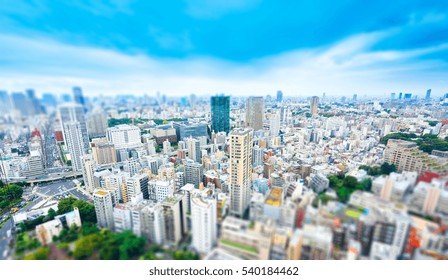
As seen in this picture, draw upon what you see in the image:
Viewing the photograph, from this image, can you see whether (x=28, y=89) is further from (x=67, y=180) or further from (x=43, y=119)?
(x=67, y=180)

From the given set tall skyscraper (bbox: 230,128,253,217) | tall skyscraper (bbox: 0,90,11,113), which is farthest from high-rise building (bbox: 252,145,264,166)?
tall skyscraper (bbox: 0,90,11,113)

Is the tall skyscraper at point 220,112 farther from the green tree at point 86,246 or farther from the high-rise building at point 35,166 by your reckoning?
the high-rise building at point 35,166

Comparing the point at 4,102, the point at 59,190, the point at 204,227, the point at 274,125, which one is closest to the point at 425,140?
the point at 274,125

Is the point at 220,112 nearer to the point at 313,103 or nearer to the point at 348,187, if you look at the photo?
the point at 313,103

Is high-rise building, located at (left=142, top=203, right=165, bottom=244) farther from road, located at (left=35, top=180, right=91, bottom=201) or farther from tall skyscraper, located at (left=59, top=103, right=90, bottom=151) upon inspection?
road, located at (left=35, top=180, right=91, bottom=201)

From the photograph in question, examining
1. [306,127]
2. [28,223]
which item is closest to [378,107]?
[306,127]

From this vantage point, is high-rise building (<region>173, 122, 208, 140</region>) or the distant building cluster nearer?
the distant building cluster
